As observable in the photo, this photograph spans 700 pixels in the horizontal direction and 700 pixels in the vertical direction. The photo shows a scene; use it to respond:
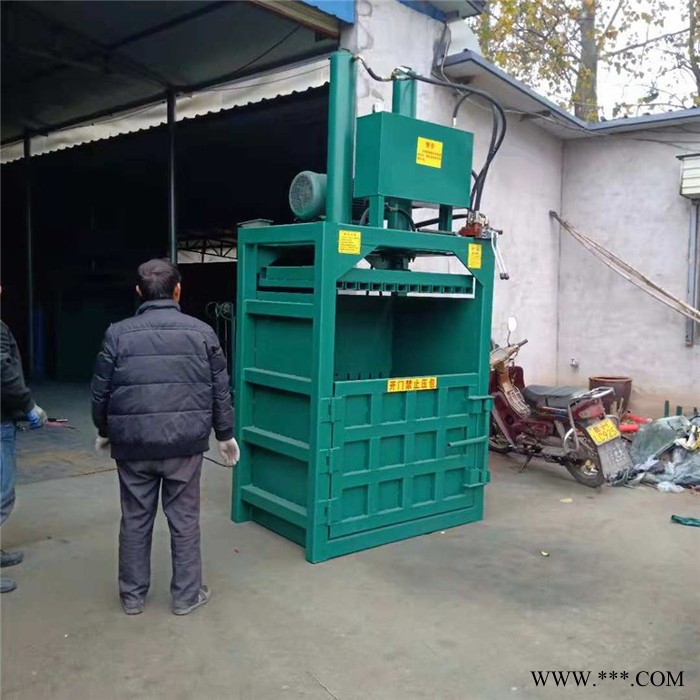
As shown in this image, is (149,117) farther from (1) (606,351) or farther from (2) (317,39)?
(1) (606,351)

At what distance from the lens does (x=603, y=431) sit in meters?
5.22

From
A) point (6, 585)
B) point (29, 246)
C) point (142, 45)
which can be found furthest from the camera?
point (29, 246)

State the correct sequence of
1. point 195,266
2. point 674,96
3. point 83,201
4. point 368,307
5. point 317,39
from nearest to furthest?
point 368,307, point 317,39, point 195,266, point 83,201, point 674,96

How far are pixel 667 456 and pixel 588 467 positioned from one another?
33.7 inches

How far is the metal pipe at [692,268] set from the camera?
7434mm

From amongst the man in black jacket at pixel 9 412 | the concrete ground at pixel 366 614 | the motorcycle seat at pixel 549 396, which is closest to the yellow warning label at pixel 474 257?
the concrete ground at pixel 366 614

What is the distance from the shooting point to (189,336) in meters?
3.09

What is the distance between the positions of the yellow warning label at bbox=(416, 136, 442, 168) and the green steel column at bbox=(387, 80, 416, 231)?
0.23 m

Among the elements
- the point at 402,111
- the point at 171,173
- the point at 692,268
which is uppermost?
the point at 171,173

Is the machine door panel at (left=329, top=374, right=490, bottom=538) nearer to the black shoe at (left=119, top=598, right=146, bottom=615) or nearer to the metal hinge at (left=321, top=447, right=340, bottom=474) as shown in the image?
the metal hinge at (left=321, top=447, right=340, bottom=474)

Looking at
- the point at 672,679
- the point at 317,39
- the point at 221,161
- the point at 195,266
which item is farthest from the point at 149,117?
the point at 672,679

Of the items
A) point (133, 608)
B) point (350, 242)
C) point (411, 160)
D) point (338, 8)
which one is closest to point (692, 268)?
point (338, 8)

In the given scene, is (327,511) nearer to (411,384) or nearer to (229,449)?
(229,449)

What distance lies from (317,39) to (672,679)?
5477 mm
